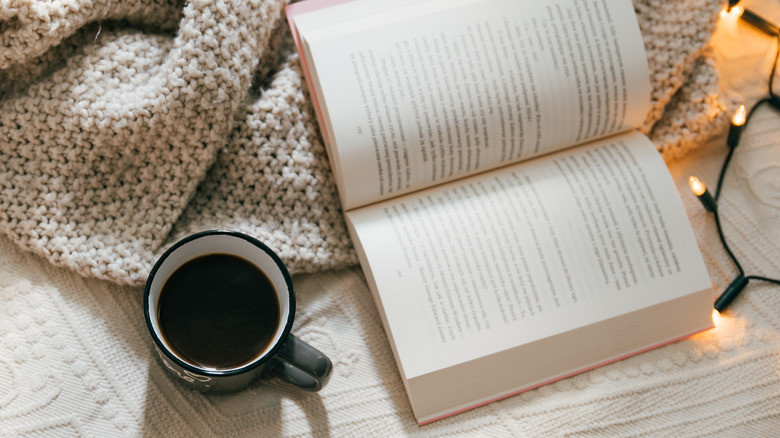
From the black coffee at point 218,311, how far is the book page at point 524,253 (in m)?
0.12

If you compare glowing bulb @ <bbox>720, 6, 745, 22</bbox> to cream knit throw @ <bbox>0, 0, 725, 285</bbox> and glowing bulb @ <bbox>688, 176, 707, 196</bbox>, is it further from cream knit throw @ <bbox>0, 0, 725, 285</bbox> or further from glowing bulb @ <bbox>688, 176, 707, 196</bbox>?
glowing bulb @ <bbox>688, 176, 707, 196</bbox>

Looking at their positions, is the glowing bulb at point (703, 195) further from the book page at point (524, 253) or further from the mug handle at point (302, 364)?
the mug handle at point (302, 364)

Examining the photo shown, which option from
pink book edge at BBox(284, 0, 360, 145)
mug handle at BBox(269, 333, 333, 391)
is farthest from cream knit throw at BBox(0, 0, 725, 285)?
mug handle at BBox(269, 333, 333, 391)

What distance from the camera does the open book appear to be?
0.65 meters

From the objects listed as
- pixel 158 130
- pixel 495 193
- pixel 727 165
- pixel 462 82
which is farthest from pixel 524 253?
pixel 158 130

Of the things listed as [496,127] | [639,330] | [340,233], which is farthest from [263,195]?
[639,330]

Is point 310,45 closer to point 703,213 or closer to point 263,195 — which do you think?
point 263,195

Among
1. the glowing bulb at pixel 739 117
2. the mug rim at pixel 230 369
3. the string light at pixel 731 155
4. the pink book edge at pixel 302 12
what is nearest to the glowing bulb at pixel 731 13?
the string light at pixel 731 155

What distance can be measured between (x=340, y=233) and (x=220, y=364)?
0.19m

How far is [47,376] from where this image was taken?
63cm

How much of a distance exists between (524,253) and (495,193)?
0.24ft

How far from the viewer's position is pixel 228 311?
1.98ft

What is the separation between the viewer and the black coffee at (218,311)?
59 cm

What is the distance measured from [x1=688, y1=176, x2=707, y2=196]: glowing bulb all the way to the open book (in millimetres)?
51
